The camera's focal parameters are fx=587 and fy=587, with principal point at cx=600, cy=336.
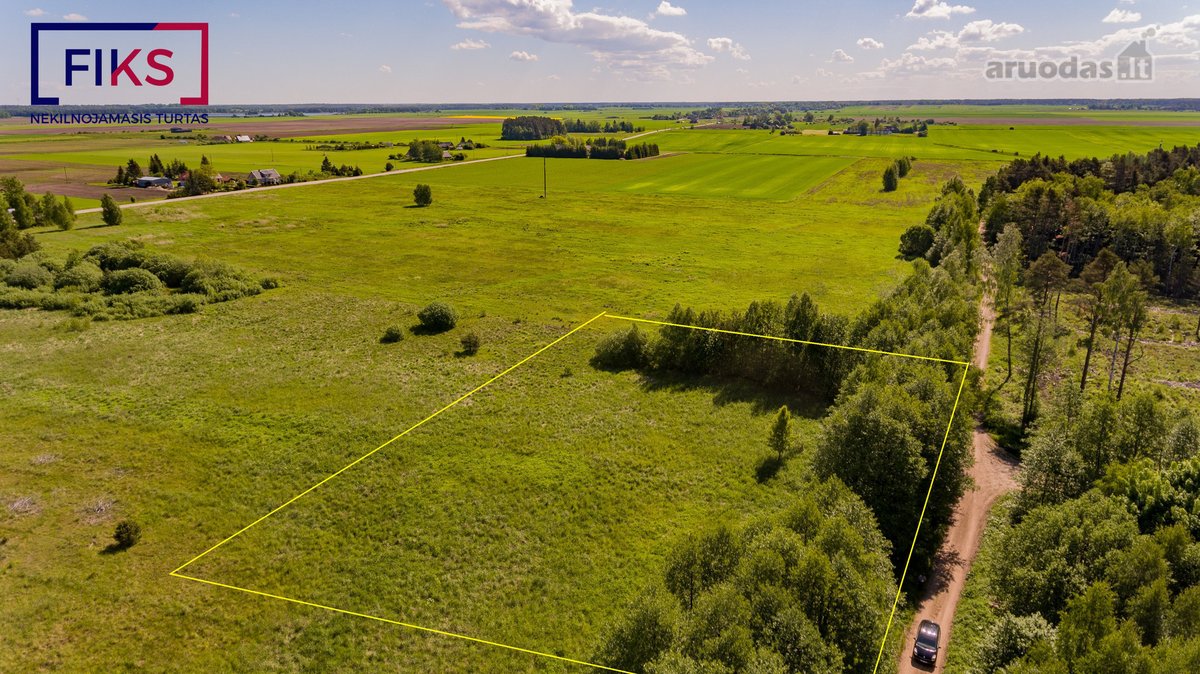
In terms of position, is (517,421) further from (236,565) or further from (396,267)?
(396,267)

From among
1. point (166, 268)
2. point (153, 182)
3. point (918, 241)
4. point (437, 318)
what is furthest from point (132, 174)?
point (918, 241)

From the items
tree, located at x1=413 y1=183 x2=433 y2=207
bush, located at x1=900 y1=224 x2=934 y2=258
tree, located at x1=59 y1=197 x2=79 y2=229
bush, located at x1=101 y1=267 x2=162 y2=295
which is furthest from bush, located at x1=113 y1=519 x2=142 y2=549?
tree, located at x1=413 y1=183 x2=433 y2=207

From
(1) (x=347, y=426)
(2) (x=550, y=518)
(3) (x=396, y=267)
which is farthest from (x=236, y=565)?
(3) (x=396, y=267)

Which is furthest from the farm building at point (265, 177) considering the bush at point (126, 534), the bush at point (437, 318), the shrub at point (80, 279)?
the bush at point (126, 534)

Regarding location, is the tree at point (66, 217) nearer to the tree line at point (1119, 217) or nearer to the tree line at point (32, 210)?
the tree line at point (32, 210)

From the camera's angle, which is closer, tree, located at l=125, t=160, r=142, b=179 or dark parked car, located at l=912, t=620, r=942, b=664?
dark parked car, located at l=912, t=620, r=942, b=664

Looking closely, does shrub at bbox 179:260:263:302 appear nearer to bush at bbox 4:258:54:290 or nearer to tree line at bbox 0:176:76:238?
bush at bbox 4:258:54:290
